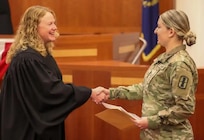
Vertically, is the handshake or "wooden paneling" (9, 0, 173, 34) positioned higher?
"wooden paneling" (9, 0, 173, 34)

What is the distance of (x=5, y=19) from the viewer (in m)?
5.11

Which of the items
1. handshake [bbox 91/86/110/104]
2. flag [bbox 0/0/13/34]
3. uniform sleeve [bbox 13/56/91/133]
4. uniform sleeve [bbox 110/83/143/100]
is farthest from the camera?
flag [bbox 0/0/13/34]

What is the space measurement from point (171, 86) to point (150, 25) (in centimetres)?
312

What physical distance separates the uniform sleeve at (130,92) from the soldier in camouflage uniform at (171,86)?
9.6 inches

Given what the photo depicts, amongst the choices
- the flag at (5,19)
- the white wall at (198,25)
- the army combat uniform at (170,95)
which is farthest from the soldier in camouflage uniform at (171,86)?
the flag at (5,19)

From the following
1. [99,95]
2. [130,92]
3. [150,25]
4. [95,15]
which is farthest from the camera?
[95,15]

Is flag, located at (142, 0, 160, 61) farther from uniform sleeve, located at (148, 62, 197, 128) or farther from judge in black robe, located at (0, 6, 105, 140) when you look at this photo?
uniform sleeve, located at (148, 62, 197, 128)

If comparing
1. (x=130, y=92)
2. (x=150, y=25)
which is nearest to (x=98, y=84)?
(x=130, y=92)

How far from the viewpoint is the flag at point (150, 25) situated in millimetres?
5273

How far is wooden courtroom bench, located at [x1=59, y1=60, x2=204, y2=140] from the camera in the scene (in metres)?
3.36

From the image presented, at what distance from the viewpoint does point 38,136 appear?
261cm

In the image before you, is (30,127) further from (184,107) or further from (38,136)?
(184,107)

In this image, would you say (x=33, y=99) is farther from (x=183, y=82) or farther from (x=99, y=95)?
(x=183, y=82)

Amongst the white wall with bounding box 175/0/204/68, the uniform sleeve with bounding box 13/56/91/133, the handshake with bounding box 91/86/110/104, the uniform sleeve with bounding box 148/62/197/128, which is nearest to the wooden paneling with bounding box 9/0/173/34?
the white wall with bounding box 175/0/204/68
